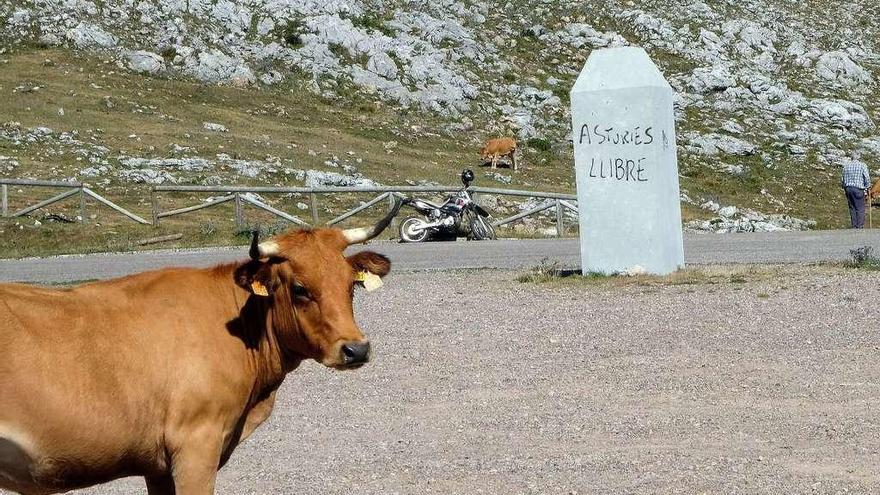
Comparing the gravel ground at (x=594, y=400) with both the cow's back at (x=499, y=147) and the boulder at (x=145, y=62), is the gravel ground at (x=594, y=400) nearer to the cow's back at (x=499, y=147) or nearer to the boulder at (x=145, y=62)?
the cow's back at (x=499, y=147)

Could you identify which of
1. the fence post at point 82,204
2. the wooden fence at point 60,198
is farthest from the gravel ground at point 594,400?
the fence post at point 82,204

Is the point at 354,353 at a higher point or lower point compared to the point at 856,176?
lower

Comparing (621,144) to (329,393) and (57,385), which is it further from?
(57,385)

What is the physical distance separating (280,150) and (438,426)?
30.7 m

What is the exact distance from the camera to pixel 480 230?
1121 inches

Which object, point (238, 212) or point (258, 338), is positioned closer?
point (258, 338)

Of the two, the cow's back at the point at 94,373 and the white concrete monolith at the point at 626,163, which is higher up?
the white concrete monolith at the point at 626,163

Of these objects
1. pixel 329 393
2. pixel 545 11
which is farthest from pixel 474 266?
pixel 545 11

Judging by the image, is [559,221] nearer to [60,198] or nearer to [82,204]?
[82,204]

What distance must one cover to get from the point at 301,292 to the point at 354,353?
1.58 feet

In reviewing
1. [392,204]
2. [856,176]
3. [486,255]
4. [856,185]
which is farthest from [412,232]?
[856,185]

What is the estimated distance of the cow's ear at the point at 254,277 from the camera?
662cm

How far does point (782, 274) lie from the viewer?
60.6 feet

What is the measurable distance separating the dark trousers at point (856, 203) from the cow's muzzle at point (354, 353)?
2681 cm
